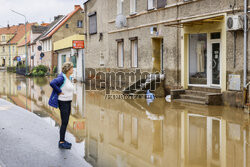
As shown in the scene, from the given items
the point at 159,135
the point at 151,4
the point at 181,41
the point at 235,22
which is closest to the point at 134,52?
the point at 151,4

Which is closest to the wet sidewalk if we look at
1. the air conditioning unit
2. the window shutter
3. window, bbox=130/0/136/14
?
the air conditioning unit

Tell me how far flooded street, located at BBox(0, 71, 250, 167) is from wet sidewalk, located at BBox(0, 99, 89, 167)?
378 mm

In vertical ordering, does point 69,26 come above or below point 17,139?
above

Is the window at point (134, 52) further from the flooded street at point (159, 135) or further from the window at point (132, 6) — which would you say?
the flooded street at point (159, 135)

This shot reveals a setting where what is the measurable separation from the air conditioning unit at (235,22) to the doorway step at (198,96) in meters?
2.70

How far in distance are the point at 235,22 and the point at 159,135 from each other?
691 cm

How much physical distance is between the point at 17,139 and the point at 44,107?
6.61m

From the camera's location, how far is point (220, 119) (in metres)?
11.3

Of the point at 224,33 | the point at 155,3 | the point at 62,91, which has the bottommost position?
the point at 62,91

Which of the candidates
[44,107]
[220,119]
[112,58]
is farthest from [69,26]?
[220,119]

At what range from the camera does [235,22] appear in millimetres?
13961

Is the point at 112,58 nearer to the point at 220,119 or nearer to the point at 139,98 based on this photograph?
the point at 139,98

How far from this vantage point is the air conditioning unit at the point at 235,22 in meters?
13.9

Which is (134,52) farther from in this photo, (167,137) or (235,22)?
(167,137)
